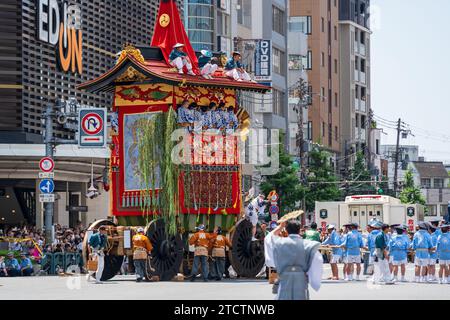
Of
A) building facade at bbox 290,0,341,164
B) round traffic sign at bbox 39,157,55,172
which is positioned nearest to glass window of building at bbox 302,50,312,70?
building facade at bbox 290,0,341,164

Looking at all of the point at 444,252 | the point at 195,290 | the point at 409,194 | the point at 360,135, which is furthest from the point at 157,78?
the point at 360,135

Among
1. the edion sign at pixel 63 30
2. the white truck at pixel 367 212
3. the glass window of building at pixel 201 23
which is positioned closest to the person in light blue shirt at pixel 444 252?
the white truck at pixel 367 212

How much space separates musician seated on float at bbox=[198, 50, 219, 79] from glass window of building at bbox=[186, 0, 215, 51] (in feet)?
114

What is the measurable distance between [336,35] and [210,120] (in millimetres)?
73824

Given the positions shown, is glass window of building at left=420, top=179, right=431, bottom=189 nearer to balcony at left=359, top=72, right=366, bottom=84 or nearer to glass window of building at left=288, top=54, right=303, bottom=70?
balcony at left=359, top=72, right=366, bottom=84

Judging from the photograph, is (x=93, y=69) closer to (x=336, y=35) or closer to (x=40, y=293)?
(x=40, y=293)

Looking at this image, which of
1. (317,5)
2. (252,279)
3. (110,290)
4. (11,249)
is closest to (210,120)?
(252,279)

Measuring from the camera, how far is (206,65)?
112ft

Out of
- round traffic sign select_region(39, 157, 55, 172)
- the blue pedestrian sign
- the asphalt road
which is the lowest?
the asphalt road

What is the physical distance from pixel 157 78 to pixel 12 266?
34.5 feet

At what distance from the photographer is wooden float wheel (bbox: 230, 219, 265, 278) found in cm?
3378

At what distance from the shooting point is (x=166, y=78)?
107 feet

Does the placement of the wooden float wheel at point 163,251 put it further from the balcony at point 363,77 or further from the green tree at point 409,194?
the balcony at point 363,77

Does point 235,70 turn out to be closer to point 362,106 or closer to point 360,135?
point 360,135
